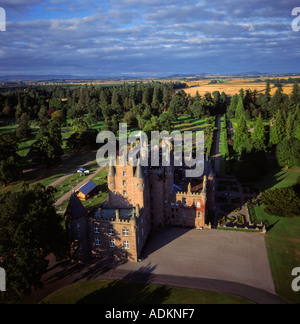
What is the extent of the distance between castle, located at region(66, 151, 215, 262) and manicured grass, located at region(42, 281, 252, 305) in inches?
251

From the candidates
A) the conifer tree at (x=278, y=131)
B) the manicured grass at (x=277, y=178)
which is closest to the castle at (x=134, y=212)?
the manicured grass at (x=277, y=178)

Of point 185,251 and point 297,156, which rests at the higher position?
point 297,156

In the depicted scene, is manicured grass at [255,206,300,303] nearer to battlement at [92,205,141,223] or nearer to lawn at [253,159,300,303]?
lawn at [253,159,300,303]

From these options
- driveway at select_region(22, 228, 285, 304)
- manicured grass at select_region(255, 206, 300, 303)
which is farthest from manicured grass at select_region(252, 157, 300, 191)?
driveway at select_region(22, 228, 285, 304)

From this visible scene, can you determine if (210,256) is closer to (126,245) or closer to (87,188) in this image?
(126,245)

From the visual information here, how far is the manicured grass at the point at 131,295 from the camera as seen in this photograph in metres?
37.1

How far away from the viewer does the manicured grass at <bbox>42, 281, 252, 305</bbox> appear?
37125 millimetres

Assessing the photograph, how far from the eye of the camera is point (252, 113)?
155750 mm

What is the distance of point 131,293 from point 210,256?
16047 mm

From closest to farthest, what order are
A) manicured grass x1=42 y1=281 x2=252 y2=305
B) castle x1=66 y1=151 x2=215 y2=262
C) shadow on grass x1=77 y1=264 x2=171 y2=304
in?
manicured grass x1=42 y1=281 x2=252 y2=305 → shadow on grass x1=77 y1=264 x2=171 y2=304 → castle x1=66 y1=151 x2=215 y2=262
